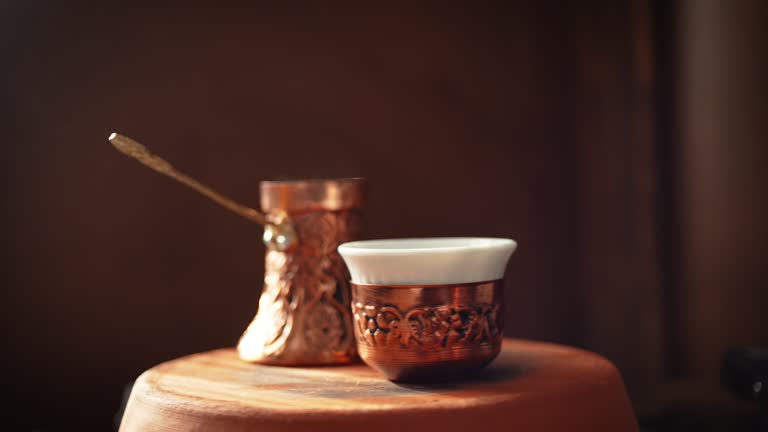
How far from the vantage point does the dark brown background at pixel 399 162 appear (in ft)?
4.77

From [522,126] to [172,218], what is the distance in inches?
27.2

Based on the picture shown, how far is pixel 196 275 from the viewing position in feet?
4.97

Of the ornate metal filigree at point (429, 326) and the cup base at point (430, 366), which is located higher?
the ornate metal filigree at point (429, 326)

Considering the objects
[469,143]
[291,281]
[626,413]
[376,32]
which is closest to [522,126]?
[469,143]

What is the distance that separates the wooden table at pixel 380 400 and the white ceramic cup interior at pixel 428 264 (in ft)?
0.32

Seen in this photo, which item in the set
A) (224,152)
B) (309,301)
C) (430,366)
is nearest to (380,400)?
(430,366)

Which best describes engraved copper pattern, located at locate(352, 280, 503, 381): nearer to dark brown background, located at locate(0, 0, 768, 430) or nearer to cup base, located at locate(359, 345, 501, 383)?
cup base, located at locate(359, 345, 501, 383)

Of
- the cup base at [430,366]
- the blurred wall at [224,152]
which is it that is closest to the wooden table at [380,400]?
the cup base at [430,366]

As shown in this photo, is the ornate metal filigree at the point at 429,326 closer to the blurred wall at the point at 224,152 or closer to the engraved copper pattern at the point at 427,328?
the engraved copper pattern at the point at 427,328

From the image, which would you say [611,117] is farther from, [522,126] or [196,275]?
[196,275]

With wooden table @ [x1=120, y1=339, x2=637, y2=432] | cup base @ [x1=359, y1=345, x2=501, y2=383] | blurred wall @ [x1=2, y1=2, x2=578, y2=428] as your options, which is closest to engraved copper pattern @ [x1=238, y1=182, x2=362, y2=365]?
wooden table @ [x1=120, y1=339, x2=637, y2=432]

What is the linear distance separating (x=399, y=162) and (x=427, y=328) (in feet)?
2.92

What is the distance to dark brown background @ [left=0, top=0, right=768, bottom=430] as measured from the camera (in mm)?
1453

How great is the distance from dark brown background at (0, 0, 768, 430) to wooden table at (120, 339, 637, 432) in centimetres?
70
